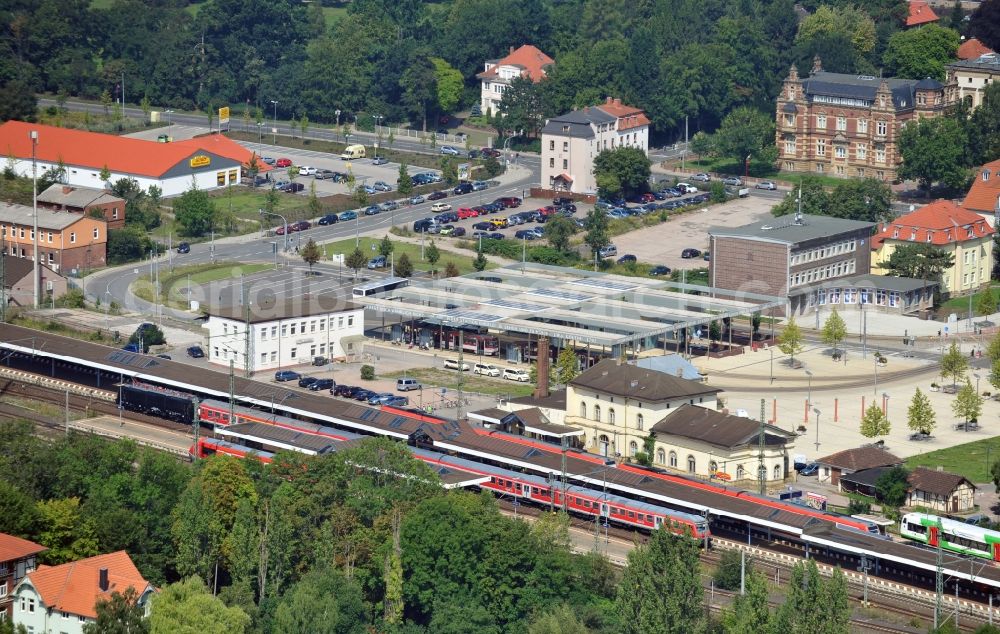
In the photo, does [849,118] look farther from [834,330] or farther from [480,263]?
[834,330]

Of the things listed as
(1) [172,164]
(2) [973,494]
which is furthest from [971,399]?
(1) [172,164]

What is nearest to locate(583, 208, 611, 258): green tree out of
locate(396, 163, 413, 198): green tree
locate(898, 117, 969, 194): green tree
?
locate(396, 163, 413, 198): green tree

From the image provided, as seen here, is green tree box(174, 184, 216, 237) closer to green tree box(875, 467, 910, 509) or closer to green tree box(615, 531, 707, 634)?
green tree box(875, 467, 910, 509)

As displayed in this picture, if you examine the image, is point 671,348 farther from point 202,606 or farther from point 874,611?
point 202,606

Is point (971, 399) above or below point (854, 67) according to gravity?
below

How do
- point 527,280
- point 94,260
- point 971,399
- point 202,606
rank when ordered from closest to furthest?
point 202,606 → point 971,399 → point 527,280 → point 94,260
